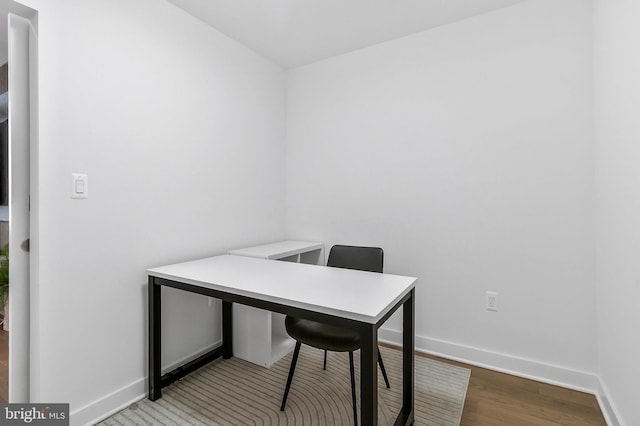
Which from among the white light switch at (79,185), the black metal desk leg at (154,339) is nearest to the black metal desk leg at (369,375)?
the black metal desk leg at (154,339)

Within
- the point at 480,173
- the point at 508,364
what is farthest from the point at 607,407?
the point at 480,173

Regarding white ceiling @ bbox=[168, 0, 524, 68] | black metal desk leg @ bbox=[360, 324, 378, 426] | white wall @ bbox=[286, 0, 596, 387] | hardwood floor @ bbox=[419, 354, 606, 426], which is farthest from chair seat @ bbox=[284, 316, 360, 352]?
white ceiling @ bbox=[168, 0, 524, 68]

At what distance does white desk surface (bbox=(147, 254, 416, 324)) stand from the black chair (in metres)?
0.23

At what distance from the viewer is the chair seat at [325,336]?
1.46 metres

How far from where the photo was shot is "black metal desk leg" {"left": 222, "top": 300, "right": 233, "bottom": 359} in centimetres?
218

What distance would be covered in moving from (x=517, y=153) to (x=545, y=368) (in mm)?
1311

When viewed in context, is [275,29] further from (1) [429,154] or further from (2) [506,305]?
(2) [506,305]

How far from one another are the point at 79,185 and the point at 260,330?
1.32 m

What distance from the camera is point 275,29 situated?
221 cm

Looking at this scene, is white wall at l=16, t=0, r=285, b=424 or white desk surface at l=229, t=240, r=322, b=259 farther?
white desk surface at l=229, t=240, r=322, b=259

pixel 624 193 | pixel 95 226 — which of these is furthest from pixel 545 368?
pixel 95 226

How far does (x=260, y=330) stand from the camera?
2.07 meters

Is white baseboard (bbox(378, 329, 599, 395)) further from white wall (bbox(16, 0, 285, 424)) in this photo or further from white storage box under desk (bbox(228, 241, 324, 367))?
white wall (bbox(16, 0, 285, 424))

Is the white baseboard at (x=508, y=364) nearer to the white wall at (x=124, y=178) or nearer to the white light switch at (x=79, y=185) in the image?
the white wall at (x=124, y=178)
